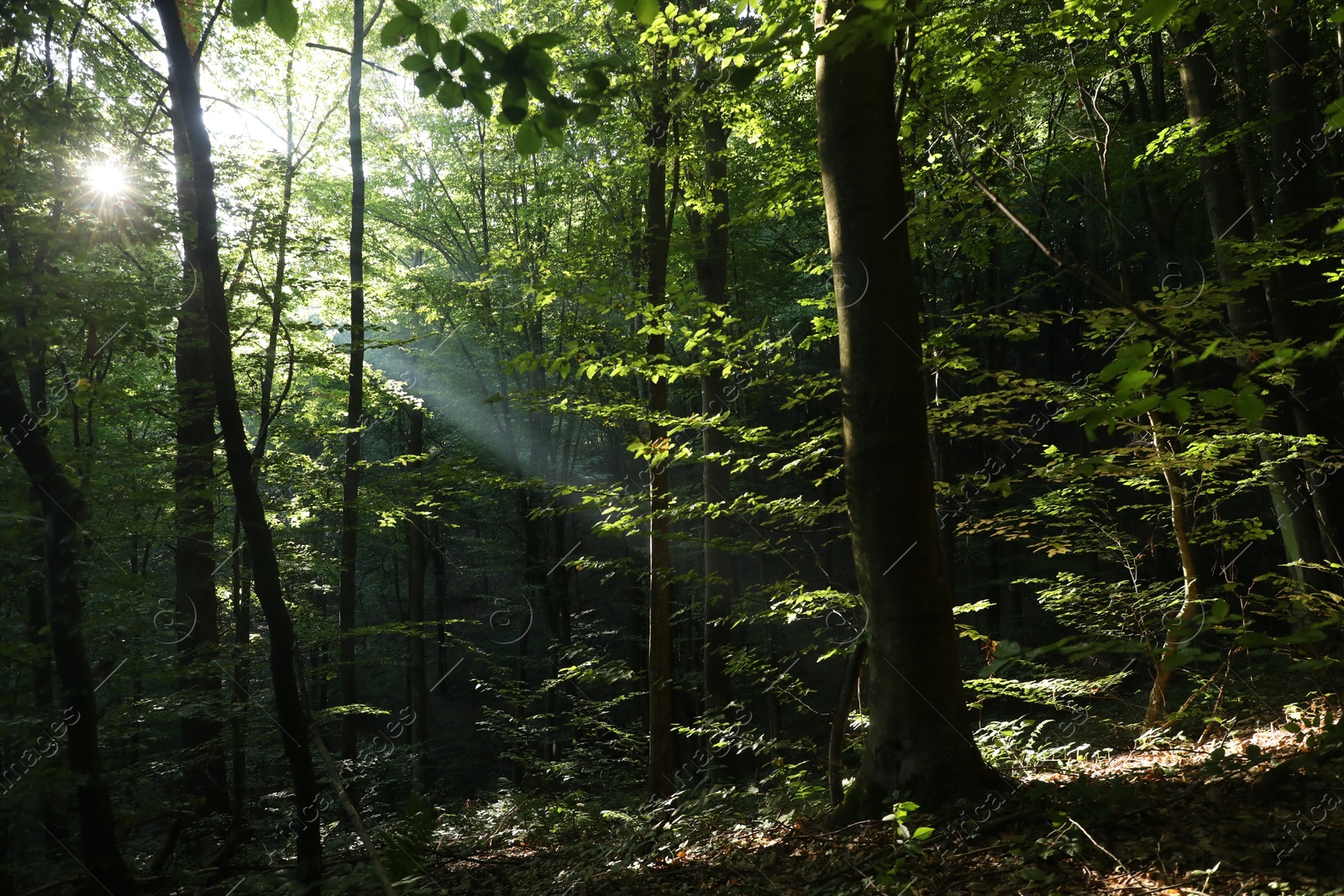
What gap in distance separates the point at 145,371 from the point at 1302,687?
1673 cm

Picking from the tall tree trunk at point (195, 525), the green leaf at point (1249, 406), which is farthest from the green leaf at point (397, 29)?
the tall tree trunk at point (195, 525)

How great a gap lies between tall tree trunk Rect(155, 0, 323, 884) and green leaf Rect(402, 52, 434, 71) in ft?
10.5

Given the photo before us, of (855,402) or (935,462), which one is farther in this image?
(935,462)

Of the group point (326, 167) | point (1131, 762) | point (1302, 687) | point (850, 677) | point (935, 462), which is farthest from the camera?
point (326, 167)

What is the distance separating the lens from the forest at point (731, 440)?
3412mm

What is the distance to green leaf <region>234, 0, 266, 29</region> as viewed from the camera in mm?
1920

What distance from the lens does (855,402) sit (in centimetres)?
412

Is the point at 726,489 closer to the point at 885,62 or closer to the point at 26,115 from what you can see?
the point at 885,62

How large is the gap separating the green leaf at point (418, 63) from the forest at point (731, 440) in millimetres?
13

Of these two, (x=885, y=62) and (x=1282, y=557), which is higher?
(x=885, y=62)

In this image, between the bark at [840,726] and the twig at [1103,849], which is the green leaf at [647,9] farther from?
the bark at [840,726]

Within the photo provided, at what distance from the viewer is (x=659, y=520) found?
6484 mm

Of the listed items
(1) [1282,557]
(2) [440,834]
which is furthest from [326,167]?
(1) [1282,557]

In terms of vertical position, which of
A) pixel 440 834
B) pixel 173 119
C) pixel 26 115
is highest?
pixel 173 119
